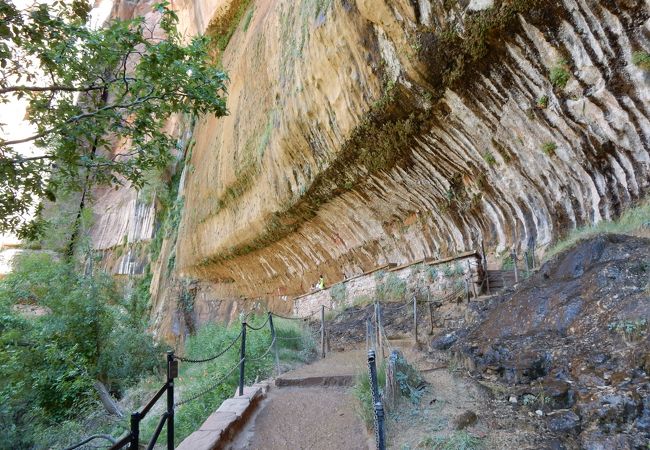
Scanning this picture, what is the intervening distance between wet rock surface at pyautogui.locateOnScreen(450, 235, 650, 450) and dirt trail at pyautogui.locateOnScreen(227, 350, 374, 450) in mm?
1578

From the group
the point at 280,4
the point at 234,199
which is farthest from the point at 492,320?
the point at 234,199

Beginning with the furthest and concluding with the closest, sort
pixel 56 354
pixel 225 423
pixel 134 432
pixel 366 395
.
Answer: pixel 56 354 → pixel 366 395 → pixel 225 423 → pixel 134 432

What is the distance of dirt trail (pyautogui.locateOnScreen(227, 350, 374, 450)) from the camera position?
4.25 meters

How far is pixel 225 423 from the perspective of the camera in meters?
4.28

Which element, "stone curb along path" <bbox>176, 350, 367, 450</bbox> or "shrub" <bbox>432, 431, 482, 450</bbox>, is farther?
"stone curb along path" <bbox>176, 350, 367, 450</bbox>

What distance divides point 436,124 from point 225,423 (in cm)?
635

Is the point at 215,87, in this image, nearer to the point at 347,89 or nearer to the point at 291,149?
the point at 347,89


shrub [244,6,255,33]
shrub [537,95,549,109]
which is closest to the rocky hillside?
shrub [537,95,549,109]

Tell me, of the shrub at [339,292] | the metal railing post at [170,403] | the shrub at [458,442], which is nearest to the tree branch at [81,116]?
the metal railing post at [170,403]

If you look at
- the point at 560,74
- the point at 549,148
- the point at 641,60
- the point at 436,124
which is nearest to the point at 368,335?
the point at 436,124

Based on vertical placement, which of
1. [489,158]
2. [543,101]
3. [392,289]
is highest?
[543,101]

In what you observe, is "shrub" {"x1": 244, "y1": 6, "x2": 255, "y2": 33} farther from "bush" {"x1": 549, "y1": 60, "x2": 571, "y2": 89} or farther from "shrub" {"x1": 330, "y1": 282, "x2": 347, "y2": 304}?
"bush" {"x1": 549, "y1": 60, "x2": 571, "y2": 89}

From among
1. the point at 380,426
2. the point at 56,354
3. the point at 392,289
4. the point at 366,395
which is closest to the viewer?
the point at 380,426

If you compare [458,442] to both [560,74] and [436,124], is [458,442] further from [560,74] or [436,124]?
[436,124]
